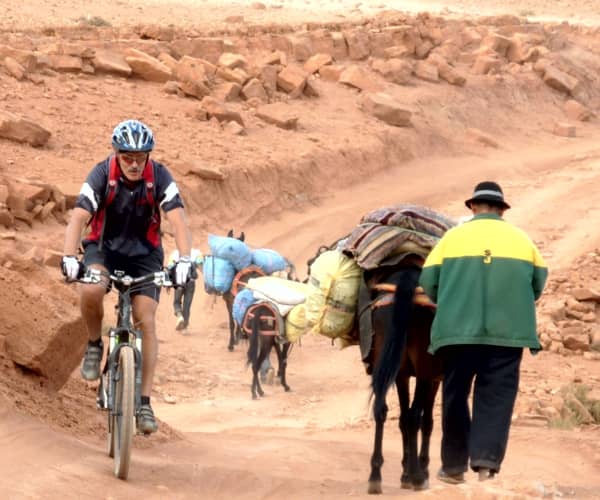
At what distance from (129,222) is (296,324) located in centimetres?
712

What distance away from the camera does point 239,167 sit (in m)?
24.9

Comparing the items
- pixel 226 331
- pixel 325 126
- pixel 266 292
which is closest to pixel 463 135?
pixel 325 126

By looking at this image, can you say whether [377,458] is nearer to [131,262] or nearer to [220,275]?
[131,262]

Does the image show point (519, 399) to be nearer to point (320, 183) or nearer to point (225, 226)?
point (225, 226)

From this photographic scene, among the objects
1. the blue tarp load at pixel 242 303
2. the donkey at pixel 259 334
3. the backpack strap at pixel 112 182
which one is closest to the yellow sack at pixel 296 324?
the donkey at pixel 259 334

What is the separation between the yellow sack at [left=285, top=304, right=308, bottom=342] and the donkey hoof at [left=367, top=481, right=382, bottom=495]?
19.8 feet

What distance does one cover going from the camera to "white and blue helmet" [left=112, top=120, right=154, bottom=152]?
817 cm

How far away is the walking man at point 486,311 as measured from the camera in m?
8.01

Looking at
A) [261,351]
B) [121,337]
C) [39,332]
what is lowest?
[261,351]

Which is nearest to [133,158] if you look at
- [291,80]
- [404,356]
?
[404,356]

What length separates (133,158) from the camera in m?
8.26

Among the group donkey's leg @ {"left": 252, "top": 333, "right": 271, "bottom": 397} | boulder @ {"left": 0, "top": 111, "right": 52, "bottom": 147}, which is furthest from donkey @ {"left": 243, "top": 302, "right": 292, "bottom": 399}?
boulder @ {"left": 0, "top": 111, "right": 52, "bottom": 147}

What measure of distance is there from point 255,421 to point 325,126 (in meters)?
14.6

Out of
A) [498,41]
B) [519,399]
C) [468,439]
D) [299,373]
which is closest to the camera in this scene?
[468,439]
